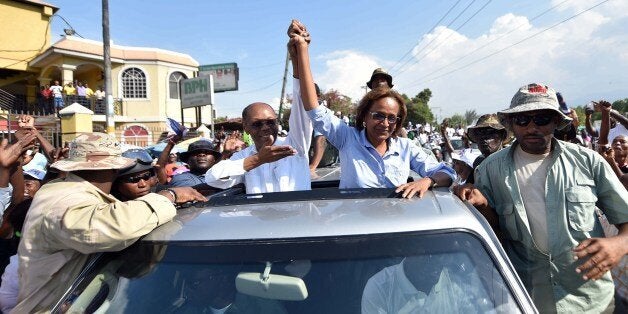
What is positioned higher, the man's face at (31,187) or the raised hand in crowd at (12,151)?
the raised hand in crowd at (12,151)

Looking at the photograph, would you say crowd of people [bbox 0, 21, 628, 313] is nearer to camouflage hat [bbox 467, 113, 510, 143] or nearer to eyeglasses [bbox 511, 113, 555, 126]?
eyeglasses [bbox 511, 113, 555, 126]

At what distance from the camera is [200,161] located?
191 inches

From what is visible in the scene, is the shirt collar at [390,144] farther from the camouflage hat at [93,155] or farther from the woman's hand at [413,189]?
the camouflage hat at [93,155]

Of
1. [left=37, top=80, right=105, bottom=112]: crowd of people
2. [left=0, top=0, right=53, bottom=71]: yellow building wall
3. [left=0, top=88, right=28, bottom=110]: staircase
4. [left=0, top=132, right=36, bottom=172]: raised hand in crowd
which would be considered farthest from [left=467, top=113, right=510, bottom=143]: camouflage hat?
[left=0, top=0, right=53, bottom=71]: yellow building wall

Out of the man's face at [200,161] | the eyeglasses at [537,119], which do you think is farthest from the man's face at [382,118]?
the man's face at [200,161]

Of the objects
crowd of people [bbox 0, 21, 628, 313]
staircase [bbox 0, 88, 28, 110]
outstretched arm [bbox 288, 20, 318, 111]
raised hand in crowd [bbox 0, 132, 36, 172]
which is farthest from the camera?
staircase [bbox 0, 88, 28, 110]

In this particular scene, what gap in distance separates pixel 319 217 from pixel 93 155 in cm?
110

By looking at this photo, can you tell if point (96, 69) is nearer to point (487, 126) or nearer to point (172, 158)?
point (172, 158)

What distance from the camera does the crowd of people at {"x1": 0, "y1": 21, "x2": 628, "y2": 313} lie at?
1.67m

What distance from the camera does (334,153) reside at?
5.67 meters

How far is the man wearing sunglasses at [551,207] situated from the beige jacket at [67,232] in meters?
1.42

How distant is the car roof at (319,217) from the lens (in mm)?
1515

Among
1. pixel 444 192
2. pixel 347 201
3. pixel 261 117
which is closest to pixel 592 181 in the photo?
pixel 444 192

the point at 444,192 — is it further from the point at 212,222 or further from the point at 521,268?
the point at 212,222
